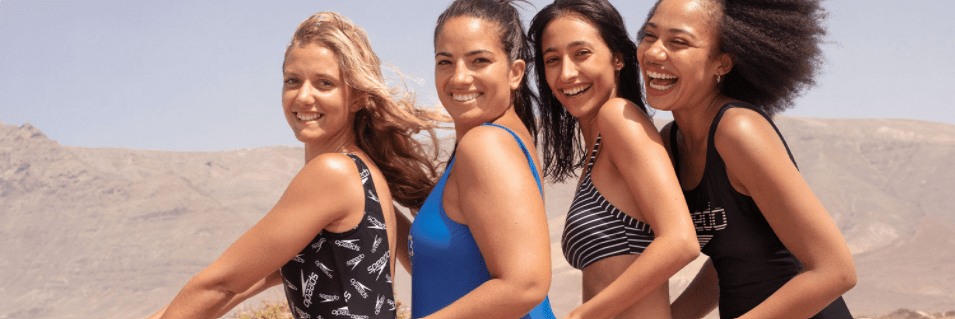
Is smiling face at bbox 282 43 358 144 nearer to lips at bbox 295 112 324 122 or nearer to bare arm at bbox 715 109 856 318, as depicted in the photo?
lips at bbox 295 112 324 122

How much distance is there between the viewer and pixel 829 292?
2551 millimetres

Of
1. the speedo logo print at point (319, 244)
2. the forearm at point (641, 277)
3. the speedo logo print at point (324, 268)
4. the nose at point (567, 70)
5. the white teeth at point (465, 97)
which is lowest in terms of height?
the forearm at point (641, 277)

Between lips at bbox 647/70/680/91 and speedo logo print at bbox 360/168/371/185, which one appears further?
lips at bbox 647/70/680/91

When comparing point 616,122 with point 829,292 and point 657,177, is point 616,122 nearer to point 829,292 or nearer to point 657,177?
point 657,177

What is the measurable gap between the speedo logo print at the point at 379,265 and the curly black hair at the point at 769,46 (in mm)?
1410

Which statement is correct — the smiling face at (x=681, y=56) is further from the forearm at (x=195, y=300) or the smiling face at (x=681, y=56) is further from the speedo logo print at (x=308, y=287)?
the forearm at (x=195, y=300)

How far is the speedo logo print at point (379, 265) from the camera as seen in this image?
268 centimetres

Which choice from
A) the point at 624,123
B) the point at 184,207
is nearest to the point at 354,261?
the point at 624,123

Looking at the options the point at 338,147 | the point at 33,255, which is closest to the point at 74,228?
the point at 33,255

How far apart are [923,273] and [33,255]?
1607 inches

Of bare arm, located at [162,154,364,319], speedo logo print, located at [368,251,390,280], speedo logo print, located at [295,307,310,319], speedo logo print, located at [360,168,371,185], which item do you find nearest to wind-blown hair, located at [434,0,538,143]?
speedo logo print, located at [360,168,371,185]

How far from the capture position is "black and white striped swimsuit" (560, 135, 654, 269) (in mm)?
2744

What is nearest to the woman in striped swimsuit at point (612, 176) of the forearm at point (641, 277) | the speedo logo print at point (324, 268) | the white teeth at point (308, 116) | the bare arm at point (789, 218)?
the forearm at point (641, 277)

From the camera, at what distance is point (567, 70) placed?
9.98ft
